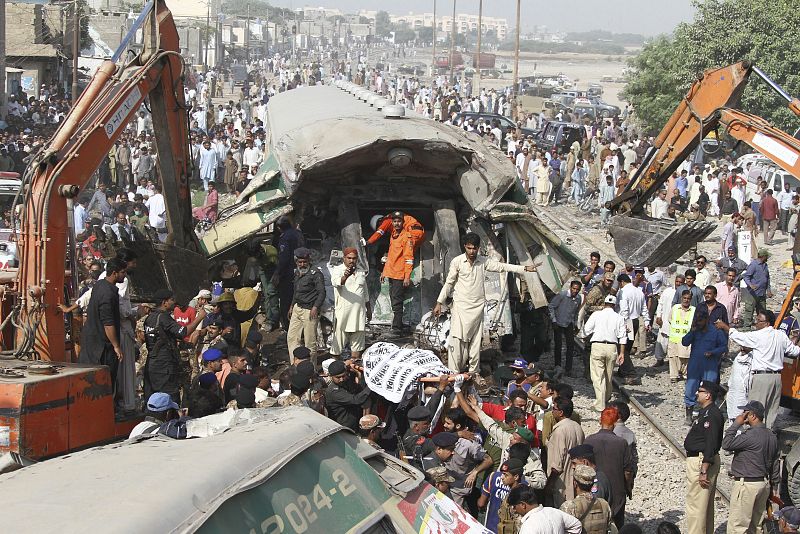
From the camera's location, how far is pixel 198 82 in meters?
55.9

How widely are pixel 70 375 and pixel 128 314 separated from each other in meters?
3.06

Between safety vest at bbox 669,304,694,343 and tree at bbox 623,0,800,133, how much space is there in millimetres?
23133

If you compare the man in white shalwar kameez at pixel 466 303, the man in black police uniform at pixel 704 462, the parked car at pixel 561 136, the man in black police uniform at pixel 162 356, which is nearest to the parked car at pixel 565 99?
the parked car at pixel 561 136

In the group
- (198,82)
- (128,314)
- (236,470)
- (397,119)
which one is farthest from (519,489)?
(198,82)

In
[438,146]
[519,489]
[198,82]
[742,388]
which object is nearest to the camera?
[519,489]

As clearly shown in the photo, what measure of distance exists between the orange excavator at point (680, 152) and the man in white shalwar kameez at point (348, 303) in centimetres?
398

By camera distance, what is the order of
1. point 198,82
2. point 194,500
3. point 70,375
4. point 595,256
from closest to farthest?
point 194,500 → point 70,375 → point 595,256 → point 198,82

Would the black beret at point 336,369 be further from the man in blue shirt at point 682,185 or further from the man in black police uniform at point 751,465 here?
the man in blue shirt at point 682,185

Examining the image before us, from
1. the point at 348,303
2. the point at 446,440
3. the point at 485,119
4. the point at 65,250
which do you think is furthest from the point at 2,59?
the point at 446,440

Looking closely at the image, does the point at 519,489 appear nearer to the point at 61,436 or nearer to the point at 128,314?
the point at 61,436

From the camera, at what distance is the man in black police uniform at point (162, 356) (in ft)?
37.9

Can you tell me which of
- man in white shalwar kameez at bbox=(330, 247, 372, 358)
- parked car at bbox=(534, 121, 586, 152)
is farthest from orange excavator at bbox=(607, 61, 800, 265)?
parked car at bbox=(534, 121, 586, 152)

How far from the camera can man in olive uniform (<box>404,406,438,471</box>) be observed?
366 inches

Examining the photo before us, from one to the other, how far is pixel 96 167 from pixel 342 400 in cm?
305
